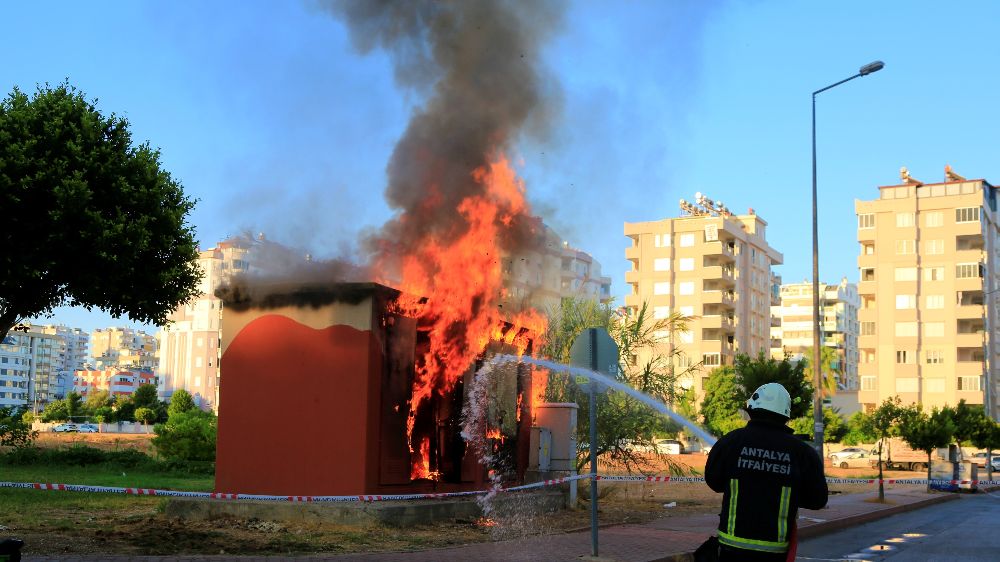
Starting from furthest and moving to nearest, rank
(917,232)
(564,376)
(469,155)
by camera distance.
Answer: (917,232), (564,376), (469,155)

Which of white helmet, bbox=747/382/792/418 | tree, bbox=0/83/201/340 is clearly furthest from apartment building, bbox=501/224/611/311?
white helmet, bbox=747/382/792/418

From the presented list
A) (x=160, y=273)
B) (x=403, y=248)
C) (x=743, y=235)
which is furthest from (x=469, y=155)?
(x=743, y=235)

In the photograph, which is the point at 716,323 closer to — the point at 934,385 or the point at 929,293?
the point at 929,293

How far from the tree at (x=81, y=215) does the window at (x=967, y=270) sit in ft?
253

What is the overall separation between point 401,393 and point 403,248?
7.76 feet

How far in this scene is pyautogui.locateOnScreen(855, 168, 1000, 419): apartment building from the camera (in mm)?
78875

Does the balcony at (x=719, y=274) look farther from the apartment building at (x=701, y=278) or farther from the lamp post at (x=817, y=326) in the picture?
the lamp post at (x=817, y=326)

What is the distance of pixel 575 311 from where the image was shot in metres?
22.1

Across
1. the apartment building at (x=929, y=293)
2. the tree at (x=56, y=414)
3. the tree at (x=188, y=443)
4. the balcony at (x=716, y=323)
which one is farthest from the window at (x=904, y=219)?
the tree at (x=56, y=414)

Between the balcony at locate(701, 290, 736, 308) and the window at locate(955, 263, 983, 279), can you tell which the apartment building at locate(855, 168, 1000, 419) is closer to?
the window at locate(955, 263, 983, 279)

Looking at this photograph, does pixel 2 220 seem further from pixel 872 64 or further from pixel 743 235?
pixel 743 235

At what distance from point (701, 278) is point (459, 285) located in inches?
3181

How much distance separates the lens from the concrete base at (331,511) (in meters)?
12.3

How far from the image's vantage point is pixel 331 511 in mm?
12336
